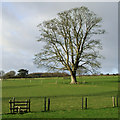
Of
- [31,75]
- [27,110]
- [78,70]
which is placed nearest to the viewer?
[27,110]

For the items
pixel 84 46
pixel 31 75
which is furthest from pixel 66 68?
pixel 31 75

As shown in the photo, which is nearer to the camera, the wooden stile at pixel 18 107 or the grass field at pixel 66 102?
the grass field at pixel 66 102

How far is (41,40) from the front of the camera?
46.8 meters

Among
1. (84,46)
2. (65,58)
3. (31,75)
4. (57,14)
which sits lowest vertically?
(31,75)

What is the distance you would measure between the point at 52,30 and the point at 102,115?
34.7 metres

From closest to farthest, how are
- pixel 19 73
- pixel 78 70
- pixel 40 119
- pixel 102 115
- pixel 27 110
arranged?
pixel 40 119 → pixel 102 115 → pixel 27 110 → pixel 78 70 → pixel 19 73

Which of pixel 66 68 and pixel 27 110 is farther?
pixel 66 68

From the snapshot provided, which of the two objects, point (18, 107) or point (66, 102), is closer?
point (18, 107)

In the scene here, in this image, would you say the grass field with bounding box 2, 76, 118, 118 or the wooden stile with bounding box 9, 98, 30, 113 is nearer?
the grass field with bounding box 2, 76, 118, 118

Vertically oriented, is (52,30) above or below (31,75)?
above

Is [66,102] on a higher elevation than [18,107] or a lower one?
lower

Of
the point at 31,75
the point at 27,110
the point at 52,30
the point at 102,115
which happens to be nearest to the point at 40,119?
the point at 27,110

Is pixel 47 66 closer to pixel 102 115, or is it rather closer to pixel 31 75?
pixel 102 115

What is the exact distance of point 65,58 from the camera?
45.7 meters
